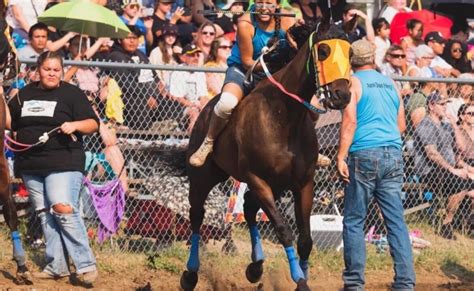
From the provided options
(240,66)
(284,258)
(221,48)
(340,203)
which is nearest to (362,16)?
(221,48)

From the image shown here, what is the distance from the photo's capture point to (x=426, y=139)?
44.5 feet

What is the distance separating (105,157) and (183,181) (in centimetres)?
99

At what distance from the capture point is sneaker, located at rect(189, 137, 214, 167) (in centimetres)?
1066

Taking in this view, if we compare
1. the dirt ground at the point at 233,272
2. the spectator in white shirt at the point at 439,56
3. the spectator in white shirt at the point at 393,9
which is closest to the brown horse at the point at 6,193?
the dirt ground at the point at 233,272

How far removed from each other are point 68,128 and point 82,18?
264cm

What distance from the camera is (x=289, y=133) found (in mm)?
9820

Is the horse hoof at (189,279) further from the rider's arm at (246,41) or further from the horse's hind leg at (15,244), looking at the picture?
the rider's arm at (246,41)

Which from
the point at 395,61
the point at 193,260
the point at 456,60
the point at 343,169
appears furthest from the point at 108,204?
the point at 456,60

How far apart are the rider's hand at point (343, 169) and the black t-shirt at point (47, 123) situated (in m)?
2.65

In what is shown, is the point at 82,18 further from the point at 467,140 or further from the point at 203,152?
the point at 467,140

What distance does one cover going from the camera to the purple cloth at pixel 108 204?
39.3ft

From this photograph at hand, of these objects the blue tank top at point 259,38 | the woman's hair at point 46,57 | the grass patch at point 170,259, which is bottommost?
the grass patch at point 170,259

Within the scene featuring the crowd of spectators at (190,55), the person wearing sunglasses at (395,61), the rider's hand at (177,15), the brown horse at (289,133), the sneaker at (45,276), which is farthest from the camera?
the rider's hand at (177,15)

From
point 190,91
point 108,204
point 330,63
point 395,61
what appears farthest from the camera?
point 395,61
